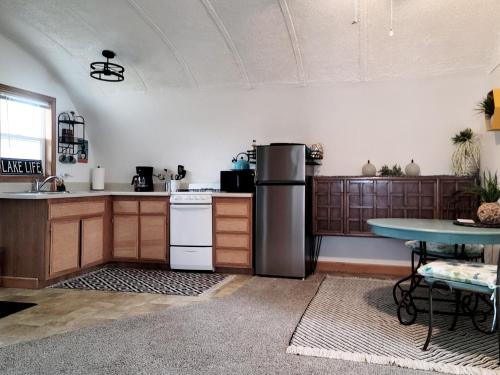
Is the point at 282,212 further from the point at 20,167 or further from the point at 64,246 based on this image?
the point at 20,167

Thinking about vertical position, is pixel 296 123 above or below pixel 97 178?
above

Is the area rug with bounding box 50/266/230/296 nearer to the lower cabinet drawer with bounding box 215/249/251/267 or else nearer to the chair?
the lower cabinet drawer with bounding box 215/249/251/267

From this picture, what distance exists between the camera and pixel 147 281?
13.2 ft

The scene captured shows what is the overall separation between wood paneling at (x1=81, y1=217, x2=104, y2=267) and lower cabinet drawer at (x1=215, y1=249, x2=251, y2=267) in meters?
1.41

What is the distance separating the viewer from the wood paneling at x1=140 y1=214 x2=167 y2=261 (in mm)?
4574

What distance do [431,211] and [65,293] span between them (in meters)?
3.77

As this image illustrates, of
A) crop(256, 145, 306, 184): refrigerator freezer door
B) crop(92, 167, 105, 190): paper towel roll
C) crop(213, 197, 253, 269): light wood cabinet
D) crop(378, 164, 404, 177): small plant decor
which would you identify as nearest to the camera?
crop(256, 145, 306, 184): refrigerator freezer door

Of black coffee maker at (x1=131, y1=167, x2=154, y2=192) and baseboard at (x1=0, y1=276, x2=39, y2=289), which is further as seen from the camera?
black coffee maker at (x1=131, y1=167, x2=154, y2=192)

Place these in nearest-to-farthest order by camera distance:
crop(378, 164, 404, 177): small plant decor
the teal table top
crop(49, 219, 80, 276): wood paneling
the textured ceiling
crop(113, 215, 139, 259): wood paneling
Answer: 1. the teal table top
2. the textured ceiling
3. crop(49, 219, 80, 276): wood paneling
4. crop(378, 164, 404, 177): small plant decor
5. crop(113, 215, 139, 259): wood paneling

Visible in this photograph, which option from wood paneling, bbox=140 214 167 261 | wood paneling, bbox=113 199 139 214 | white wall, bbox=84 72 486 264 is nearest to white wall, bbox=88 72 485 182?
white wall, bbox=84 72 486 264

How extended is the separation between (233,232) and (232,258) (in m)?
0.30

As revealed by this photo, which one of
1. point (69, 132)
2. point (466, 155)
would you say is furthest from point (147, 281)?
point (466, 155)

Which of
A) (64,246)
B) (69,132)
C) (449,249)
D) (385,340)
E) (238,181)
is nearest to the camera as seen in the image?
(385,340)

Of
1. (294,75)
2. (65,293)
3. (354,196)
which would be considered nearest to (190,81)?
(294,75)
